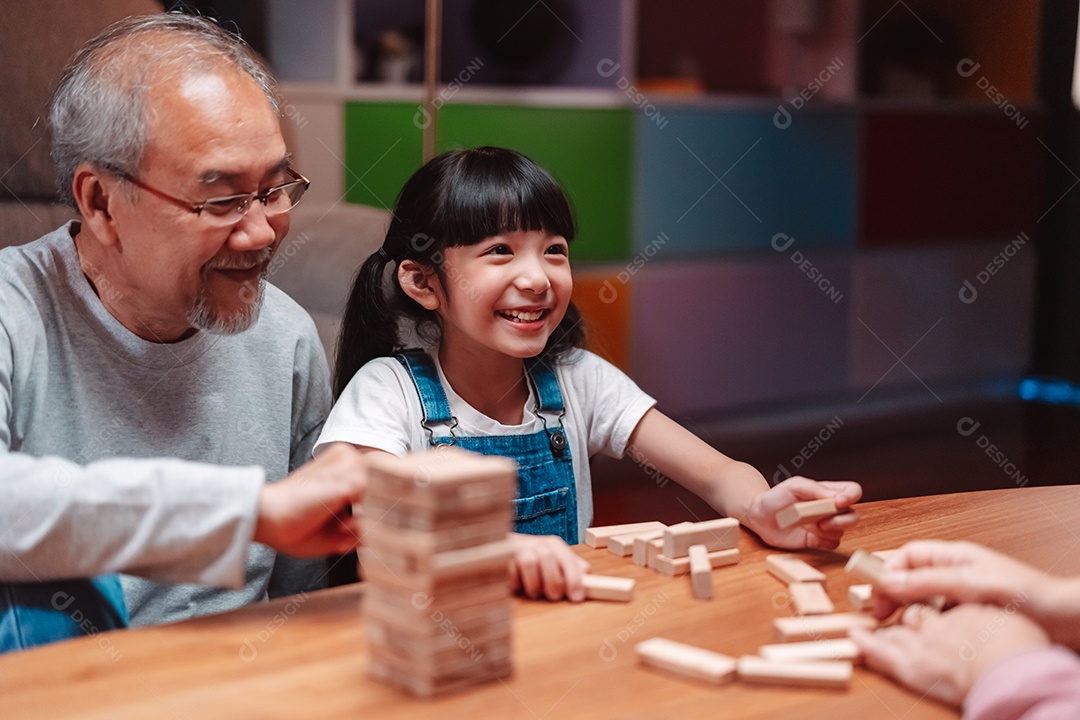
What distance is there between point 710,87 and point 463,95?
137cm

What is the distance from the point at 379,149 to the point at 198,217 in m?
2.34

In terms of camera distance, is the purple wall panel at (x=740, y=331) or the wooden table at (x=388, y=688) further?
the purple wall panel at (x=740, y=331)

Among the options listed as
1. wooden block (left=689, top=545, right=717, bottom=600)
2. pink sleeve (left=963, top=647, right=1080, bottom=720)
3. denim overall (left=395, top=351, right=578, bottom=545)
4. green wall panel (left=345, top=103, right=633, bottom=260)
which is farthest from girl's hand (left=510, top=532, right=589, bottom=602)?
green wall panel (left=345, top=103, right=633, bottom=260)

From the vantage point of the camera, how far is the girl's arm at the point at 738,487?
4.31 ft

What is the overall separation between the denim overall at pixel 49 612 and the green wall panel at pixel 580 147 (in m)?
2.86

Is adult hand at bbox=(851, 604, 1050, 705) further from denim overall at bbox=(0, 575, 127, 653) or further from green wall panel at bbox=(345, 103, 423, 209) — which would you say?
green wall panel at bbox=(345, 103, 423, 209)

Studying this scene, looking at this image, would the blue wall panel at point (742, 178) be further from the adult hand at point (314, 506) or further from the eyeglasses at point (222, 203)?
the adult hand at point (314, 506)

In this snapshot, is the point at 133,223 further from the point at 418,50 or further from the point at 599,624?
the point at 418,50

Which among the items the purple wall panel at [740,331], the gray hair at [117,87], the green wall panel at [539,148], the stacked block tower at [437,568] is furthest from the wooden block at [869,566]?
the purple wall panel at [740,331]

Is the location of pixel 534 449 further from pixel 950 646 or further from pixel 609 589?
pixel 950 646

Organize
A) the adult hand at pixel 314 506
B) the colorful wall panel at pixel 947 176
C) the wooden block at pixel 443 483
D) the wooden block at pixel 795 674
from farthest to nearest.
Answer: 1. the colorful wall panel at pixel 947 176
2. the adult hand at pixel 314 506
3. the wooden block at pixel 795 674
4. the wooden block at pixel 443 483

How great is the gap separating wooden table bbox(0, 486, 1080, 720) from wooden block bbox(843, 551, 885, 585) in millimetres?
45

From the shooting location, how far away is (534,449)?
173 cm

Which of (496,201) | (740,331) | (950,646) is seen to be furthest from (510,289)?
(740,331)
